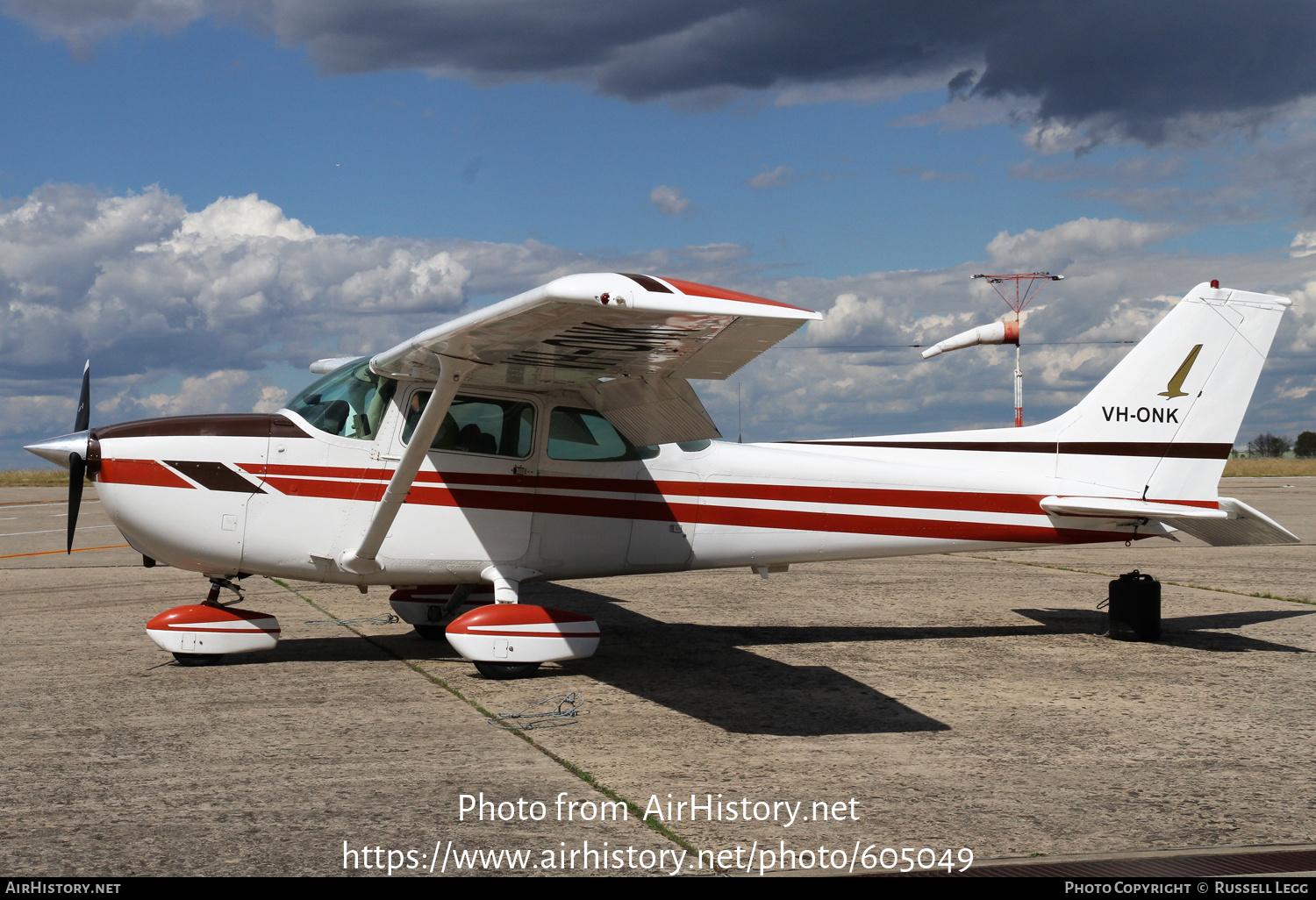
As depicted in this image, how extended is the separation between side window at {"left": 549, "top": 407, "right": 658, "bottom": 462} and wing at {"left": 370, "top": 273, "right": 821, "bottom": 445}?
0.29 ft

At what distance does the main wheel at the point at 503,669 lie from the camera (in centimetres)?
683

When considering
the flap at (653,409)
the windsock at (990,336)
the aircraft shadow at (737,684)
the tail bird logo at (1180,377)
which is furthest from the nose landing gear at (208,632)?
the windsock at (990,336)

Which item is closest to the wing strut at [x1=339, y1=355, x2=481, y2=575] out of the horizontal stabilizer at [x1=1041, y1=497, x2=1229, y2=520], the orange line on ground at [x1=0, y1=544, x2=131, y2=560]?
the horizontal stabilizer at [x1=1041, y1=497, x2=1229, y2=520]

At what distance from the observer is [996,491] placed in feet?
27.4

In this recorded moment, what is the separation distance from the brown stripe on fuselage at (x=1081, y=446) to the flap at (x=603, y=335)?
2.70 meters

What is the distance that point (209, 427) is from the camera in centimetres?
707

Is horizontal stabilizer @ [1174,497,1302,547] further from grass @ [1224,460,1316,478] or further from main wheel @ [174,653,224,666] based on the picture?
grass @ [1224,460,1316,478]

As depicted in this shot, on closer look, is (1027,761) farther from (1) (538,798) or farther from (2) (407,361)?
(2) (407,361)

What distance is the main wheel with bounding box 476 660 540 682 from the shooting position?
6.83 meters

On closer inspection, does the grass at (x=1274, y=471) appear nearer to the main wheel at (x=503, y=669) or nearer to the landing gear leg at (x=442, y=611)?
the landing gear leg at (x=442, y=611)

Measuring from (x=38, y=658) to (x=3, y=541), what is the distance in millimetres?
13224

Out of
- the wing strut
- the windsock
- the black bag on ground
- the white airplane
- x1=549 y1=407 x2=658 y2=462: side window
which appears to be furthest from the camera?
the windsock

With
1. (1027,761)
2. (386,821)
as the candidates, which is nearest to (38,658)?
(386,821)

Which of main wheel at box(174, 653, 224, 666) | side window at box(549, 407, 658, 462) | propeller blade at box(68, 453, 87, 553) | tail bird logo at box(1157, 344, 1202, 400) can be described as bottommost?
main wheel at box(174, 653, 224, 666)
